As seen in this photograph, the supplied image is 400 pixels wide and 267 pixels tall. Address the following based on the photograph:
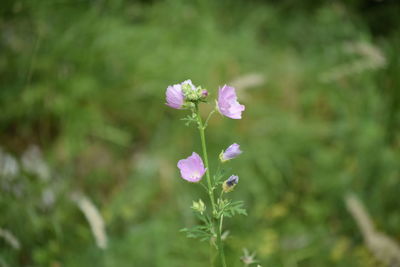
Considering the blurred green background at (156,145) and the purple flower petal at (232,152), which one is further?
the blurred green background at (156,145)

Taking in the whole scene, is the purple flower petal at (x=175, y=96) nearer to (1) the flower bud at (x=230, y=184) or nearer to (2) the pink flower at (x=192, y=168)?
(2) the pink flower at (x=192, y=168)

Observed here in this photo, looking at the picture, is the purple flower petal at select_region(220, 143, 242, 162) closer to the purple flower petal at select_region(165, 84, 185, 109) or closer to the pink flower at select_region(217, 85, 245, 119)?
the pink flower at select_region(217, 85, 245, 119)

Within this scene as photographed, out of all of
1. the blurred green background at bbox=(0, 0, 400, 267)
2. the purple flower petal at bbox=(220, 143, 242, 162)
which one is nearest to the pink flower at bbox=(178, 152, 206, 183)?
the purple flower petal at bbox=(220, 143, 242, 162)

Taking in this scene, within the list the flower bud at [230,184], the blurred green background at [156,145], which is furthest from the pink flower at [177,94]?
the blurred green background at [156,145]

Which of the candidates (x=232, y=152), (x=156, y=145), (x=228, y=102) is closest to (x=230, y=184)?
(x=232, y=152)

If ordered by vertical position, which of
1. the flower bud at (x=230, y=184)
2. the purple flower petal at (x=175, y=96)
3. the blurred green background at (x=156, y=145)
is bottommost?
the flower bud at (x=230, y=184)

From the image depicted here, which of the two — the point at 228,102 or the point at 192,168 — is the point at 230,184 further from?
the point at 228,102
